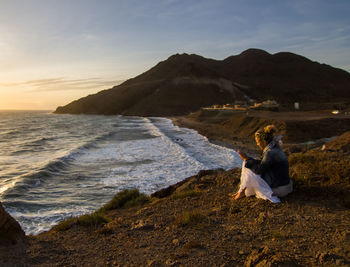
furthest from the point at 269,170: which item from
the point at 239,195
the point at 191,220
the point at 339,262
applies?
the point at 339,262

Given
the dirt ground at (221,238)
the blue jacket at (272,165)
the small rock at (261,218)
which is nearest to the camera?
the dirt ground at (221,238)

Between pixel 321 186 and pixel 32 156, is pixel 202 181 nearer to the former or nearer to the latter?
pixel 321 186

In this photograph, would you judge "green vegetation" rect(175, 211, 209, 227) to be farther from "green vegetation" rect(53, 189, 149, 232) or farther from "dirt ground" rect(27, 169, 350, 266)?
"green vegetation" rect(53, 189, 149, 232)

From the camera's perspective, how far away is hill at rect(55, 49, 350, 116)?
420ft

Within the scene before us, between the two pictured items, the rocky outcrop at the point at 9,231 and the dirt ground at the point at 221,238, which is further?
the rocky outcrop at the point at 9,231

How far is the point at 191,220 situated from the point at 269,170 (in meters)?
1.76

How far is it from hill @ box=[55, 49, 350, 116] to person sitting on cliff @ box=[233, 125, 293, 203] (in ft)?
350

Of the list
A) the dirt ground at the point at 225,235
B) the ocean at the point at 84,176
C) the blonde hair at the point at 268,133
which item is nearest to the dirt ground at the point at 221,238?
the dirt ground at the point at 225,235

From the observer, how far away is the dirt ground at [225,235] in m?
3.80

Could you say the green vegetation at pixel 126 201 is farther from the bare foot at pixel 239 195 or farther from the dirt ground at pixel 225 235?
the bare foot at pixel 239 195

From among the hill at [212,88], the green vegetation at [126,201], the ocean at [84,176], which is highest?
the hill at [212,88]

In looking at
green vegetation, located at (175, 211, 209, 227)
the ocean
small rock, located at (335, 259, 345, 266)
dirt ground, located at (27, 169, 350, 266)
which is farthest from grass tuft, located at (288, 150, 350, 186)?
the ocean

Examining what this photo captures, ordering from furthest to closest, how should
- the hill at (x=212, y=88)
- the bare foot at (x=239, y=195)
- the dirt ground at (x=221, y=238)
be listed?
1. the hill at (x=212, y=88)
2. the bare foot at (x=239, y=195)
3. the dirt ground at (x=221, y=238)

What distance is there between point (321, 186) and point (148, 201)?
185 inches
